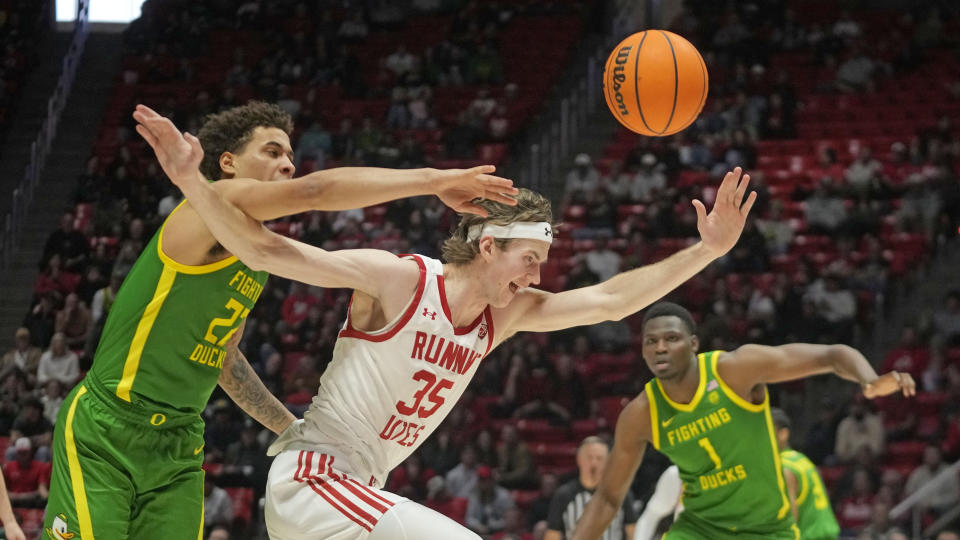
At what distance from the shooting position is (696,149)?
15.8m

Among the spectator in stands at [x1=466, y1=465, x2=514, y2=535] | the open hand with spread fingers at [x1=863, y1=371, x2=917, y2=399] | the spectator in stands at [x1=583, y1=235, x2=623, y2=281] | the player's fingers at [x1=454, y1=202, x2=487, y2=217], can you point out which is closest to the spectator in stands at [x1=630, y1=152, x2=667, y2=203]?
the spectator in stands at [x1=583, y1=235, x2=623, y2=281]

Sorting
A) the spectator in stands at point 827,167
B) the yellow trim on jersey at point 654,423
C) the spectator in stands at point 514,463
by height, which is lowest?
the spectator in stands at point 514,463

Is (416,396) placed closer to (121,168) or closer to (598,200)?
(598,200)

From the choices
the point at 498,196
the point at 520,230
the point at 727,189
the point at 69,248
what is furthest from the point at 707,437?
the point at 69,248

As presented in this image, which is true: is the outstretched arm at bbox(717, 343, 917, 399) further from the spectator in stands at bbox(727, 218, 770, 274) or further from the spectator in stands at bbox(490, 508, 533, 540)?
the spectator in stands at bbox(727, 218, 770, 274)

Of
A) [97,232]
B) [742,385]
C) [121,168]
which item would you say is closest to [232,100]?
[121,168]

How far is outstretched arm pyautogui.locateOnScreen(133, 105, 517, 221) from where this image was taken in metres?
3.84

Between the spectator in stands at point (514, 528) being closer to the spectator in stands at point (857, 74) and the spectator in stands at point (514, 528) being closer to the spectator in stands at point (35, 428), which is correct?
the spectator in stands at point (35, 428)

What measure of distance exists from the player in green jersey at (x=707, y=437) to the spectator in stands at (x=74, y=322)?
916cm

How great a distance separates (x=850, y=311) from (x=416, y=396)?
9.98m

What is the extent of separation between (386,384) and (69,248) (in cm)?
1242

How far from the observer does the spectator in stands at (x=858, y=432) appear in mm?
11625

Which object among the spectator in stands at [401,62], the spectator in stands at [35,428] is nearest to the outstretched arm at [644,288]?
the spectator in stands at [35,428]

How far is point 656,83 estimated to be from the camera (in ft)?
24.2
